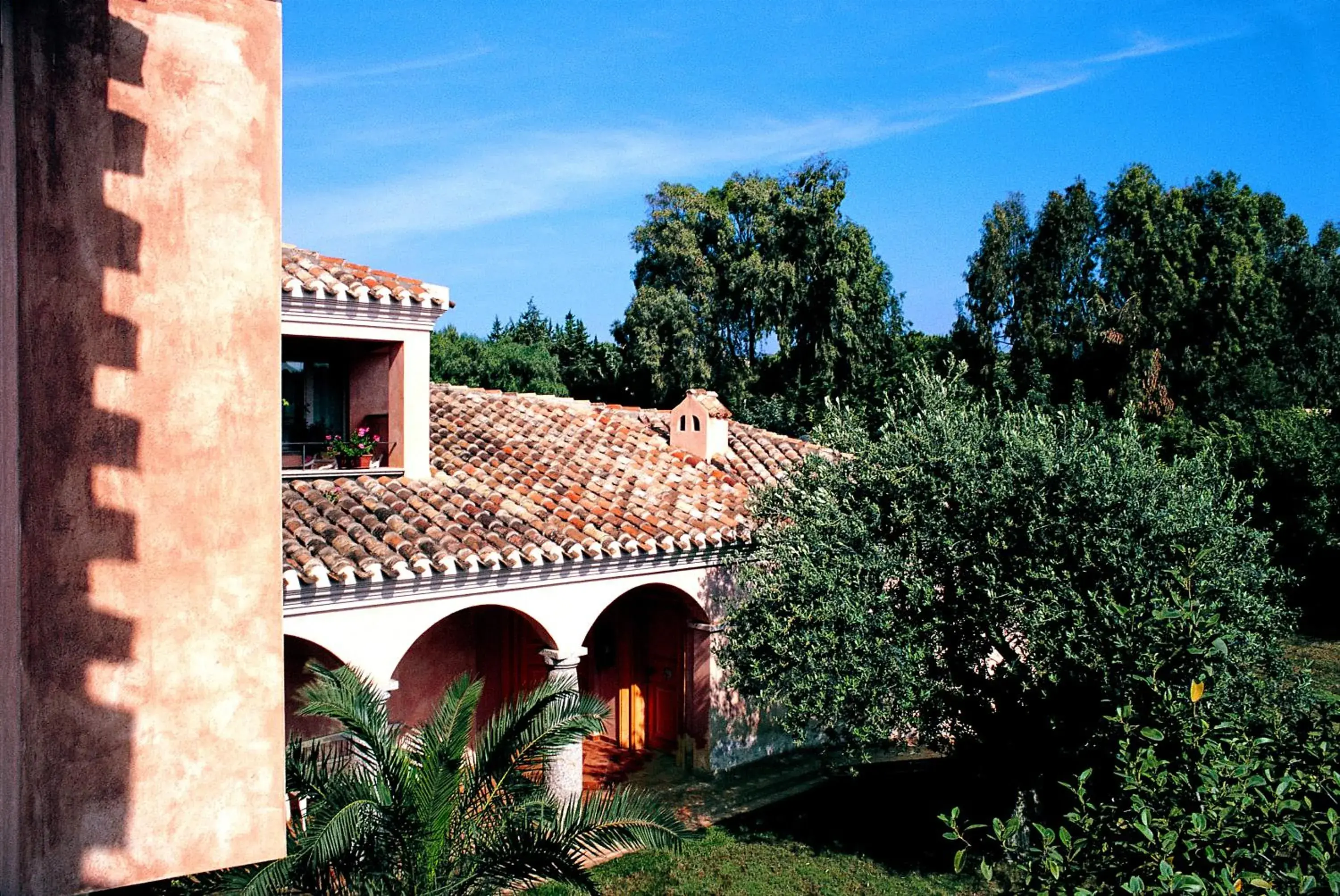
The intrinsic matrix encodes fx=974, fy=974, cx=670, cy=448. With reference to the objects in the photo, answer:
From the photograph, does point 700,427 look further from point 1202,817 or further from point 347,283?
point 1202,817

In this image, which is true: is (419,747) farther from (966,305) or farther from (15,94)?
(966,305)

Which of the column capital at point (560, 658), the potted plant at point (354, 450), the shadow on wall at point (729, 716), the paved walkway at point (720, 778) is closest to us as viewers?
the column capital at point (560, 658)

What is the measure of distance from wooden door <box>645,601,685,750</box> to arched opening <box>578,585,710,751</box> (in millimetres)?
10

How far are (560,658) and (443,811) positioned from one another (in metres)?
4.70

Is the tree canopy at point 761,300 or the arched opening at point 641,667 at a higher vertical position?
the tree canopy at point 761,300

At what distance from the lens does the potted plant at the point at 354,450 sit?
460 inches

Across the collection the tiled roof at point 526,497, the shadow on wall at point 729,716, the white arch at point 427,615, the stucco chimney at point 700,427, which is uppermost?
the stucco chimney at point 700,427

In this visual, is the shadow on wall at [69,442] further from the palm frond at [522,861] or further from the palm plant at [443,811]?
the palm frond at [522,861]

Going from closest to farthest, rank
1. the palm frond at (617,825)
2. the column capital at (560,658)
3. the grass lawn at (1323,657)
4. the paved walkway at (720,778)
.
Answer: the palm frond at (617,825), the column capital at (560,658), the paved walkway at (720,778), the grass lawn at (1323,657)

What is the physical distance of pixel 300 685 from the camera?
10250 millimetres

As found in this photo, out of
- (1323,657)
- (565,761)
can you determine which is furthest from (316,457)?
(1323,657)

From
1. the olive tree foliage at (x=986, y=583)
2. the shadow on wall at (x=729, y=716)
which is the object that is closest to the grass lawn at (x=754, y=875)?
the olive tree foliage at (x=986, y=583)

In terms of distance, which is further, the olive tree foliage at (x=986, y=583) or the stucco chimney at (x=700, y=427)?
the stucco chimney at (x=700, y=427)

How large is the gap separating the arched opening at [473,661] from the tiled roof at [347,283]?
3.86 meters
